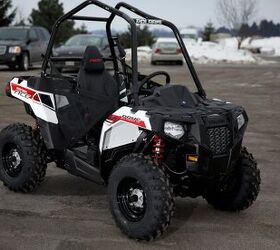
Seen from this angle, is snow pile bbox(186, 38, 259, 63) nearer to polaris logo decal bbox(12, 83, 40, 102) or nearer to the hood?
the hood

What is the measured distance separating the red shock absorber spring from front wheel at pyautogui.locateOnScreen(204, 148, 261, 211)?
0.75 m

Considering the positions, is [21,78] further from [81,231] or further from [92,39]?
[92,39]

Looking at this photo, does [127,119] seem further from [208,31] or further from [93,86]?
[208,31]

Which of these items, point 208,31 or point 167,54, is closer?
point 167,54

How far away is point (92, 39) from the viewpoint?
24.3m

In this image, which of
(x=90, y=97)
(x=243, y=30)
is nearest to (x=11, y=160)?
(x=90, y=97)

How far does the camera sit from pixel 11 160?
6230mm

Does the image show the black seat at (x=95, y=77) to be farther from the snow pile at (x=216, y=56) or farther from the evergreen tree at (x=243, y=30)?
the evergreen tree at (x=243, y=30)

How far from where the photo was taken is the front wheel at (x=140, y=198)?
4629 millimetres

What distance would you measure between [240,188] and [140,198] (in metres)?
1.06

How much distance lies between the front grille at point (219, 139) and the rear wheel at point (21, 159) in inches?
74.9

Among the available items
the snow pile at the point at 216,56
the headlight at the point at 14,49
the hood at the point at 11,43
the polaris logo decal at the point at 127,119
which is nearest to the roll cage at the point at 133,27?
the polaris logo decal at the point at 127,119

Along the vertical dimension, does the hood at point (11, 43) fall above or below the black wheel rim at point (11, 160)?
below

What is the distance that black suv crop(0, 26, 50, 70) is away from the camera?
891 inches
